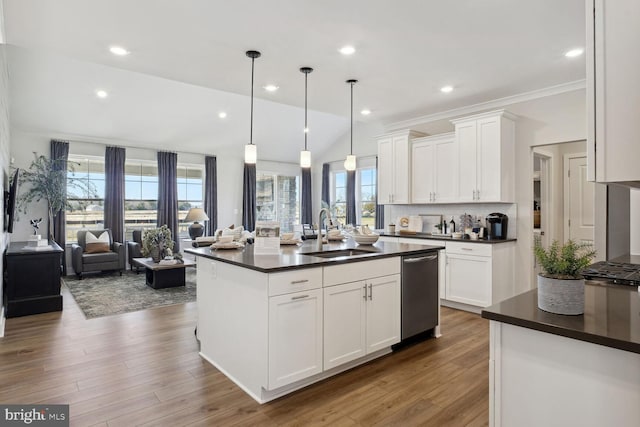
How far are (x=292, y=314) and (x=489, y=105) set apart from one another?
4200 mm

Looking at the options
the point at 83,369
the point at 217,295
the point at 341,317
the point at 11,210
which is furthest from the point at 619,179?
the point at 11,210

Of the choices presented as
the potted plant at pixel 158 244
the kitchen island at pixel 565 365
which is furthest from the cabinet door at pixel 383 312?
the potted plant at pixel 158 244

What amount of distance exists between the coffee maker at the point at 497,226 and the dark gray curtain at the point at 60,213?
24.4 feet

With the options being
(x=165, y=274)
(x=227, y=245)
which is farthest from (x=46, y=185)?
(x=227, y=245)

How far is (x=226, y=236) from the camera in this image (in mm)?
3367

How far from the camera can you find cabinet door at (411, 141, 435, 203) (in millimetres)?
5355

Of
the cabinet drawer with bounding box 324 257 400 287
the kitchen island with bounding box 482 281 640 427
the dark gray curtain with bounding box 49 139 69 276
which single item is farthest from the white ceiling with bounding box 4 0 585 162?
the kitchen island with bounding box 482 281 640 427

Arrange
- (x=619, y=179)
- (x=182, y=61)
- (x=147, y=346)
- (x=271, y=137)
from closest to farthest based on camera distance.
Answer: (x=619, y=179)
(x=147, y=346)
(x=182, y=61)
(x=271, y=137)

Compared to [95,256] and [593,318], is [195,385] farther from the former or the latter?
[95,256]

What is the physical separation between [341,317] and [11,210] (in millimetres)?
4473

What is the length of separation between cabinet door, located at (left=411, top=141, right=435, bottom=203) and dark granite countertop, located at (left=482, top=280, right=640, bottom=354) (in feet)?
12.6

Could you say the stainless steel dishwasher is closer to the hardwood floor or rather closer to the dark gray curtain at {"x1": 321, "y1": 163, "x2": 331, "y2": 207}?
the hardwood floor

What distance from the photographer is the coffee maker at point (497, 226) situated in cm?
469

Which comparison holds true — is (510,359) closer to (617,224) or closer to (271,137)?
(617,224)
